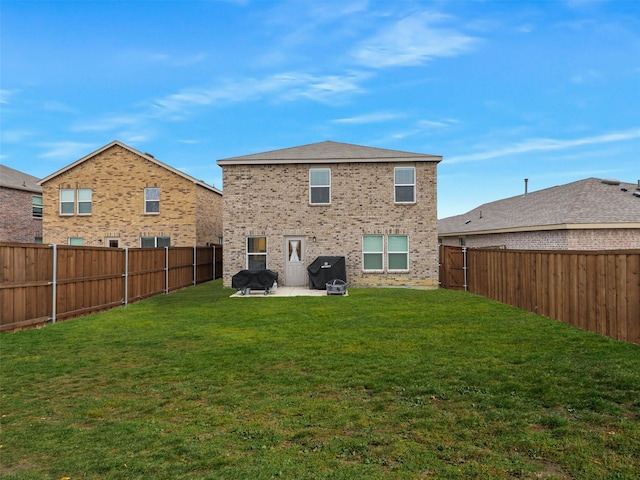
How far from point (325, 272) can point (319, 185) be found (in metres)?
4.35

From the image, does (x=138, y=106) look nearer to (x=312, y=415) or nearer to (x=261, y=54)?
(x=261, y=54)

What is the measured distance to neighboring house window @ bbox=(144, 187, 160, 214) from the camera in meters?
25.6

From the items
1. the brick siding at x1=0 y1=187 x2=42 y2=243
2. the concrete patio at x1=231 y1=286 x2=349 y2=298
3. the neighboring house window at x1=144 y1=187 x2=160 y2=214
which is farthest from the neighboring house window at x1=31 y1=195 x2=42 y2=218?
the concrete patio at x1=231 y1=286 x2=349 y2=298

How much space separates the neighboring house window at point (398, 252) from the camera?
68.1 feet

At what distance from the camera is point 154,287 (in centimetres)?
1825

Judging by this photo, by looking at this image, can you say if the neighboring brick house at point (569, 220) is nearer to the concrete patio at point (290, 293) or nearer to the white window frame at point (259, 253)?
the concrete patio at point (290, 293)

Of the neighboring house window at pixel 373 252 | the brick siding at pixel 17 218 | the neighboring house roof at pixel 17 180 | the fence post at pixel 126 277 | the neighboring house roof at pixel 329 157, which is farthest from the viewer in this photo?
the neighboring house roof at pixel 17 180

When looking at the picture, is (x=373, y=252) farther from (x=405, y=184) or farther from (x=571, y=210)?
(x=571, y=210)

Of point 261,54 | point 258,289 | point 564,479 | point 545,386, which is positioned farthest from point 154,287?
point 564,479

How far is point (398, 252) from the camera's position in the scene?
20.8 meters

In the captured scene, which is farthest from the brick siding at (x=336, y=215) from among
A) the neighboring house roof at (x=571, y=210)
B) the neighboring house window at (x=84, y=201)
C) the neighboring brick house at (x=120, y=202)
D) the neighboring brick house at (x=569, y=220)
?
the neighboring house window at (x=84, y=201)

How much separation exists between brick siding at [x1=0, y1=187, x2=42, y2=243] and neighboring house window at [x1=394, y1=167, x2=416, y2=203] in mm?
26707

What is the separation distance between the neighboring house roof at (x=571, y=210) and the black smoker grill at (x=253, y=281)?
12.1 m

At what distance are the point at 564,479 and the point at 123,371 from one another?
6.37 metres
